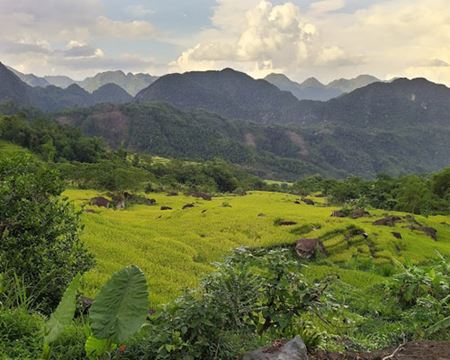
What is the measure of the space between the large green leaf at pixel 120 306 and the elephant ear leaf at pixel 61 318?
14.3 inches

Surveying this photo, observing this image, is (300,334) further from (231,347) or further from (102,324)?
(102,324)

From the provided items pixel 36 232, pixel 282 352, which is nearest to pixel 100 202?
pixel 36 232

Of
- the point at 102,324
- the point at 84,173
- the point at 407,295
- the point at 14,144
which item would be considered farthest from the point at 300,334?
the point at 14,144

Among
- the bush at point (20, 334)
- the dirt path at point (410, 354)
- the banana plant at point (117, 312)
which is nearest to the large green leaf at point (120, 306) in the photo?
the banana plant at point (117, 312)

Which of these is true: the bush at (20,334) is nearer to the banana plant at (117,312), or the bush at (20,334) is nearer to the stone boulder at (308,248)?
the banana plant at (117,312)

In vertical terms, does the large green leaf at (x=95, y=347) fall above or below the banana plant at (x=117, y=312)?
below

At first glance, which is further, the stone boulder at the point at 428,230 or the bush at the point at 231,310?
the stone boulder at the point at 428,230

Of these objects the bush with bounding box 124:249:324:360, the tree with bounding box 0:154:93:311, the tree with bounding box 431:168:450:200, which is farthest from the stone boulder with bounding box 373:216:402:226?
the tree with bounding box 431:168:450:200

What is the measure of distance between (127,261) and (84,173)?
5120cm

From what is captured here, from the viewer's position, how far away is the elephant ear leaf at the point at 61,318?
16.3 ft

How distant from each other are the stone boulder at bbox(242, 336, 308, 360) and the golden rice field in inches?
175

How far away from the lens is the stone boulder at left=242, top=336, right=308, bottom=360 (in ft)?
16.8

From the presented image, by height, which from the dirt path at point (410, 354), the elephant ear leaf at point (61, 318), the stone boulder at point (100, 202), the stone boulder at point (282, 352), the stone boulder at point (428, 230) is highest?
the elephant ear leaf at point (61, 318)

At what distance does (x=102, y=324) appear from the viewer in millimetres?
4922
